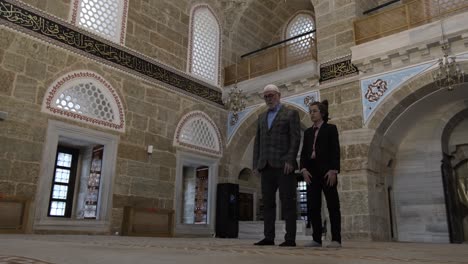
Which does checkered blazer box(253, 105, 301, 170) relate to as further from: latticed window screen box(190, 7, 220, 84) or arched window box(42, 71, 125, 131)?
latticed window screen box(190, 7, 220, 84)

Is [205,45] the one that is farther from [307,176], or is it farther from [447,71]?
[307,176]

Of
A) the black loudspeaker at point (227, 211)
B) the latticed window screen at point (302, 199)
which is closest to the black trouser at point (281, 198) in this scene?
the black loudspeaker at point (227, 211)

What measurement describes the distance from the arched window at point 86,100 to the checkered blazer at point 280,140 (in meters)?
3.85

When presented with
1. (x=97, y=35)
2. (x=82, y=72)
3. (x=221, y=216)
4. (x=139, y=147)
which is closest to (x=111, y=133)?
(x=139, y=147)

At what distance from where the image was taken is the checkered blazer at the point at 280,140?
3.15 m

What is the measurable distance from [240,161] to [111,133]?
346 centimetres

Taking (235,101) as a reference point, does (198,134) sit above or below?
below

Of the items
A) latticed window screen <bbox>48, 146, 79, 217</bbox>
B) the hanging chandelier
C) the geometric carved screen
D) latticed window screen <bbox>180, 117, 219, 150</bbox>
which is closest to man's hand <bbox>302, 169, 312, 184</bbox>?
the hanging chandelier

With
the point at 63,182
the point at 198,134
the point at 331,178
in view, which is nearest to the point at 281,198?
the point at 331,178

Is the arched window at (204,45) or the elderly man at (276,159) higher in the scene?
the arched window at (204,45)

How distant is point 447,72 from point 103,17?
5.60 m

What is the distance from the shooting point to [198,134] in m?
8.20

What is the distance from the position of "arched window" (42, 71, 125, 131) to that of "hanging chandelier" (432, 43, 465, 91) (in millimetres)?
5108

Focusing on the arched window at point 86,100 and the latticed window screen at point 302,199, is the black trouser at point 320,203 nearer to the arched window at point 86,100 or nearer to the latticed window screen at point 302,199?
the arched window at point 86,100
